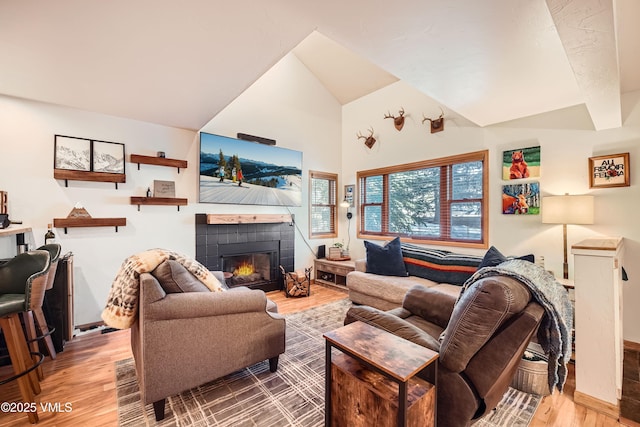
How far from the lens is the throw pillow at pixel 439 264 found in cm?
319

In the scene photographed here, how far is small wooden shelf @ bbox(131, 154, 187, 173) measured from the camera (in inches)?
124

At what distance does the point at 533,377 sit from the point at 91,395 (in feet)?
10.3

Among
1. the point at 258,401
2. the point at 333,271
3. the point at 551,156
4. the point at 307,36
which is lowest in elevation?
the point at 258,401

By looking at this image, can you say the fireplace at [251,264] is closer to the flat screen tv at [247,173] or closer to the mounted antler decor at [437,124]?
the flat screen tv at [247,173]

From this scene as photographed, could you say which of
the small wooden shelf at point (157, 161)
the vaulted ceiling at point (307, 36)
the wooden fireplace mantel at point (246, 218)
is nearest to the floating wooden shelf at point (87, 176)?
the small wooden shelf at point (157, 161)

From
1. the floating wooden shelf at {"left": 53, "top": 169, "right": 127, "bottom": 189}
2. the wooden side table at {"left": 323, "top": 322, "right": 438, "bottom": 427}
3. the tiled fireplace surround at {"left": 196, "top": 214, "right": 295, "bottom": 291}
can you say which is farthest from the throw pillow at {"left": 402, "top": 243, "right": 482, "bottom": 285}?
the floating wooden shelf at {"left": 53, "top": 169, "right": 127, "bottom": 189}

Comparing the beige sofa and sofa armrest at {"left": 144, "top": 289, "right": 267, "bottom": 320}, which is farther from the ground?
sofa armrest at {"left": 144, "top": 289, "right": 267, "bottom": 320}

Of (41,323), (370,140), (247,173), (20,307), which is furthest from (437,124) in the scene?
(41,323)

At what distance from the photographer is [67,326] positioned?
2.53 meters

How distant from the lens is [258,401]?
1795mm

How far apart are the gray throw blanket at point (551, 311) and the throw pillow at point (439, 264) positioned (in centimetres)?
176

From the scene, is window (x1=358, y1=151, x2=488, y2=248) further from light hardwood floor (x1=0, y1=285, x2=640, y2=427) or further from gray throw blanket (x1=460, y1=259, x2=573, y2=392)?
gray throw blanket (x1=460, y1=259, x2=573, y2=392)

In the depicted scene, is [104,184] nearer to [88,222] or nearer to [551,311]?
[88,222]

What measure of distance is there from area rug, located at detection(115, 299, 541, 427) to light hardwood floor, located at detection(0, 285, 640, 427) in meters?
0.07
